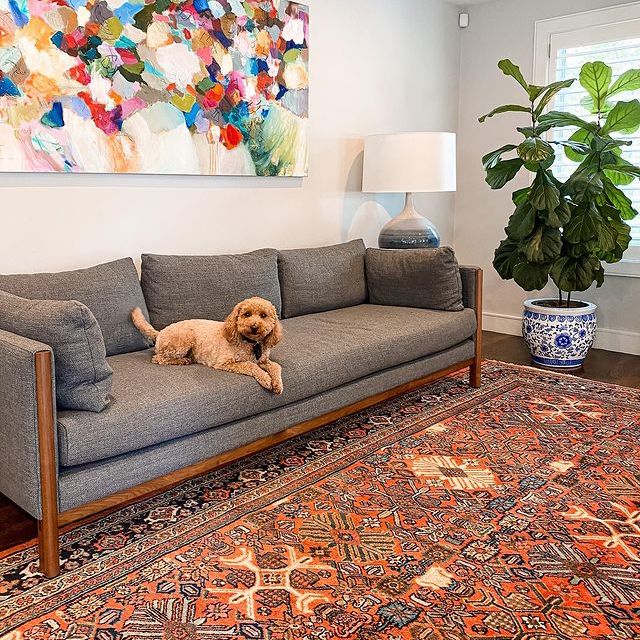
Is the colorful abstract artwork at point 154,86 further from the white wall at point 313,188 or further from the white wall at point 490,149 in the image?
the white wall at point 490,149

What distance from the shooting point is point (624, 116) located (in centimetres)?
417

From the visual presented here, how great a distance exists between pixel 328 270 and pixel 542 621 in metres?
2.42

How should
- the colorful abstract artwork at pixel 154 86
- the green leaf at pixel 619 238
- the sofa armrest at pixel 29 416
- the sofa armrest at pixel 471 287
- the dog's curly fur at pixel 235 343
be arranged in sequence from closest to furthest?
1. the sofa armrest at pixel 29 416
2. the dog's curly fur at pixel 235 343
3. the colorful abstract artwork at pixel 154 86
4. the sofa armrest at pixel 471 287
5. the green leaf at pixel 619 238

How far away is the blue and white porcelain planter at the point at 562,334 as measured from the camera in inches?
173

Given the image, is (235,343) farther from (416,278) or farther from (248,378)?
(416,278)

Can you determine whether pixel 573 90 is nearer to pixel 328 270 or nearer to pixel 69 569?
pixel 328 270

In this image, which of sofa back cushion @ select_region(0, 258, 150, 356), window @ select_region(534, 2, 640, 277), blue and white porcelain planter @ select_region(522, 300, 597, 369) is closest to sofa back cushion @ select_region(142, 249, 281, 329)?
sofa back cushion @ select_region(0, 258, 150, 356)

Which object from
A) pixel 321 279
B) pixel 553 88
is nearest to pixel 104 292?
pixel 321 279

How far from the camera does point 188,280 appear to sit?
319cm

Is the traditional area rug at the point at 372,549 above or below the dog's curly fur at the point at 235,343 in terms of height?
below

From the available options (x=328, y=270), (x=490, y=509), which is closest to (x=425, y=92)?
(x=328, y=270)

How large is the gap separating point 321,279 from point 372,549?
193cm

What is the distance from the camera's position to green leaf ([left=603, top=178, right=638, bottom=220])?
428 cm

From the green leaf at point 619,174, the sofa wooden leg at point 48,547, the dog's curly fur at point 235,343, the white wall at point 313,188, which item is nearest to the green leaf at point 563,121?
the green leaf at point 619,174
